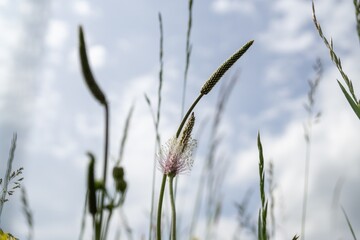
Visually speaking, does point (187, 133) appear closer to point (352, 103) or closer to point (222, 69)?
point (222, 69)

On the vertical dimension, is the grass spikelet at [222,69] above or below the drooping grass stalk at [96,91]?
above

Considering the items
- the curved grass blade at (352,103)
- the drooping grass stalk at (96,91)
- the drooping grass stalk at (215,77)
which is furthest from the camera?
the curved grass blade at (352,103)

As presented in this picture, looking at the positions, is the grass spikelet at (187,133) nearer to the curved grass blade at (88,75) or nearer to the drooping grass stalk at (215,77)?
the drooping grass stalk at (215,77)

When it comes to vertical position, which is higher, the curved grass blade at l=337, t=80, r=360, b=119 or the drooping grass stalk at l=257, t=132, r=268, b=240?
the curved grass blade at l=337, t=80, r=360, b=119

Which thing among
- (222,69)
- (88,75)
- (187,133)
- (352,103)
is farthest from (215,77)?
(88,75)

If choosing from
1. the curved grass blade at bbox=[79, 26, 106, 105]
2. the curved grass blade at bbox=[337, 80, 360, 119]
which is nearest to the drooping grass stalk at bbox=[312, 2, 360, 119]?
the curved grass blade at bbox=[337, 80, 360, 119]

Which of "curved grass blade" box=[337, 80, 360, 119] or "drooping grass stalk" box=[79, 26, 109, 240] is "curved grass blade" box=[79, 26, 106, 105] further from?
"curved grass blade" box=[337, 80, 360, 119]

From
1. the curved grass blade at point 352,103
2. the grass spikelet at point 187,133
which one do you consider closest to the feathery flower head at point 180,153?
the grass spikelet at point 187,133
